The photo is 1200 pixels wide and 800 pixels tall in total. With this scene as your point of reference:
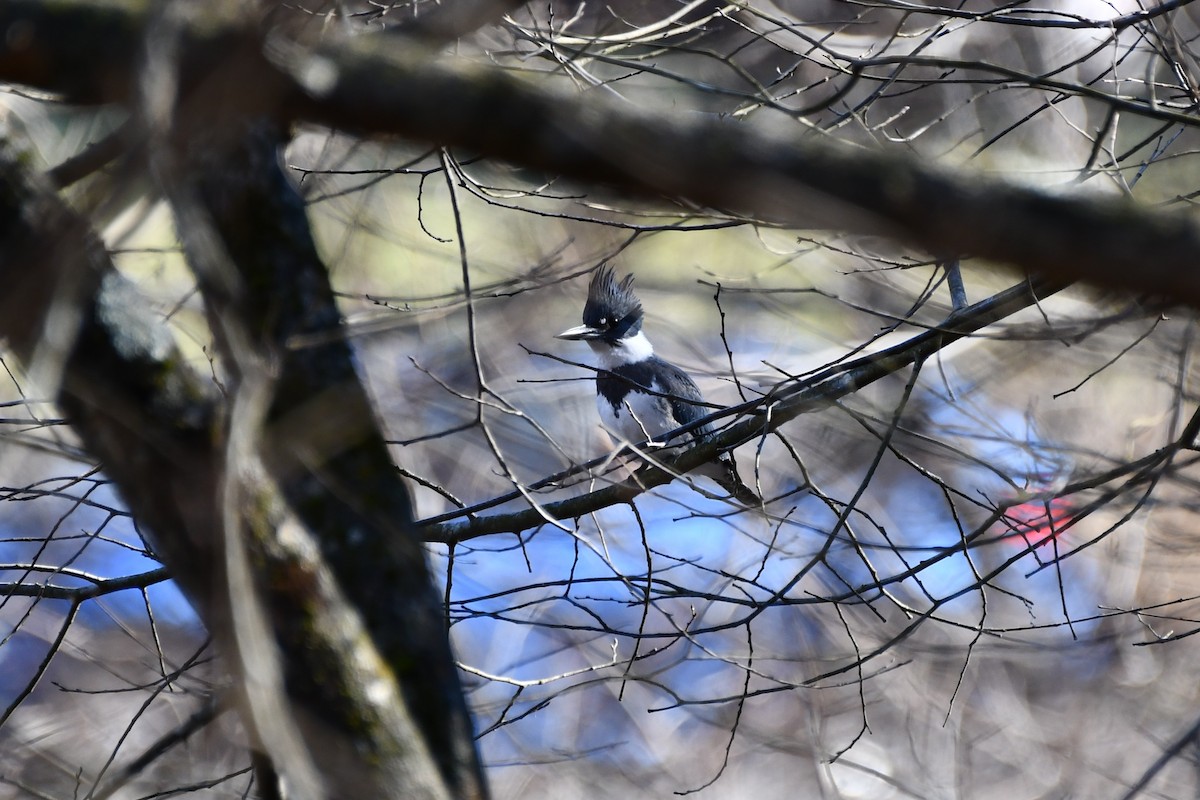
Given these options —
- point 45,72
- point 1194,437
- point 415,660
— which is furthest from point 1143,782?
point 45,72

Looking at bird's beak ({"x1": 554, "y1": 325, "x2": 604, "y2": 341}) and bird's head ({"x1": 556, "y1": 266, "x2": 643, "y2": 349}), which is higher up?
bird's head ({"x1": 556, "y1": 266, "x2": 643, "y2": 349})

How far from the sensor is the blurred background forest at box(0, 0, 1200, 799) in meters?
2.88

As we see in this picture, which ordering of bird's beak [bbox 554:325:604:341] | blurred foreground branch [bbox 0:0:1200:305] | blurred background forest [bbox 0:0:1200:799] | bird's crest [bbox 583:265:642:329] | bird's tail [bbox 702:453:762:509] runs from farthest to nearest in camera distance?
bird's crest [bbox 583:265:642:329]
bird's beak [bbox 554:325:604:341]
bird's tail [bbox 702:453:762:509]
blurred background forest [bbox 0:0:1200:799]
blurred foreground branch [bbox 0:0:1200:305]

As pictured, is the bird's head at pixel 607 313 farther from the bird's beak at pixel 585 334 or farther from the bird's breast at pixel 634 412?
the bird's breast at pixel 634 412

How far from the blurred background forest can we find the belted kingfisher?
24 centimetres

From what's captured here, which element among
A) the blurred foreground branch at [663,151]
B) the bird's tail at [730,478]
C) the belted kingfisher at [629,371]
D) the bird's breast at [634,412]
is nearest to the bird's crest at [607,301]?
the belted kingfisher at [629,371]

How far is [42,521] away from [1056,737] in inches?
242

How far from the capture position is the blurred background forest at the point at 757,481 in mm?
2883

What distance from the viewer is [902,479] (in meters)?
8.15

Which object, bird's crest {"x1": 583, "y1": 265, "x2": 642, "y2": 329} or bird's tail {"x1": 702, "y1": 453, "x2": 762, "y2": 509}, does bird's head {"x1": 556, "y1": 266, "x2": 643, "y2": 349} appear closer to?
bird's crest {"x1": 583, "y1": 265, "x2": 642, "y2": 329}

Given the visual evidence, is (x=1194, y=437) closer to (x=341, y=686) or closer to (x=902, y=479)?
(x=341, y=686)

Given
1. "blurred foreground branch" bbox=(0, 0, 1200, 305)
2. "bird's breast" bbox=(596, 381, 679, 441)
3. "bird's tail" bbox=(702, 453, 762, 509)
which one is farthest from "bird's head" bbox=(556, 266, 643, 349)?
"blurred foreground branch" bbox=(0, 0, 1200, 305)

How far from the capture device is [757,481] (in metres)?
3.17

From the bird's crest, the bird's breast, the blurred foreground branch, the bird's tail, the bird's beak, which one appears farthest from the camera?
the bird's crest
